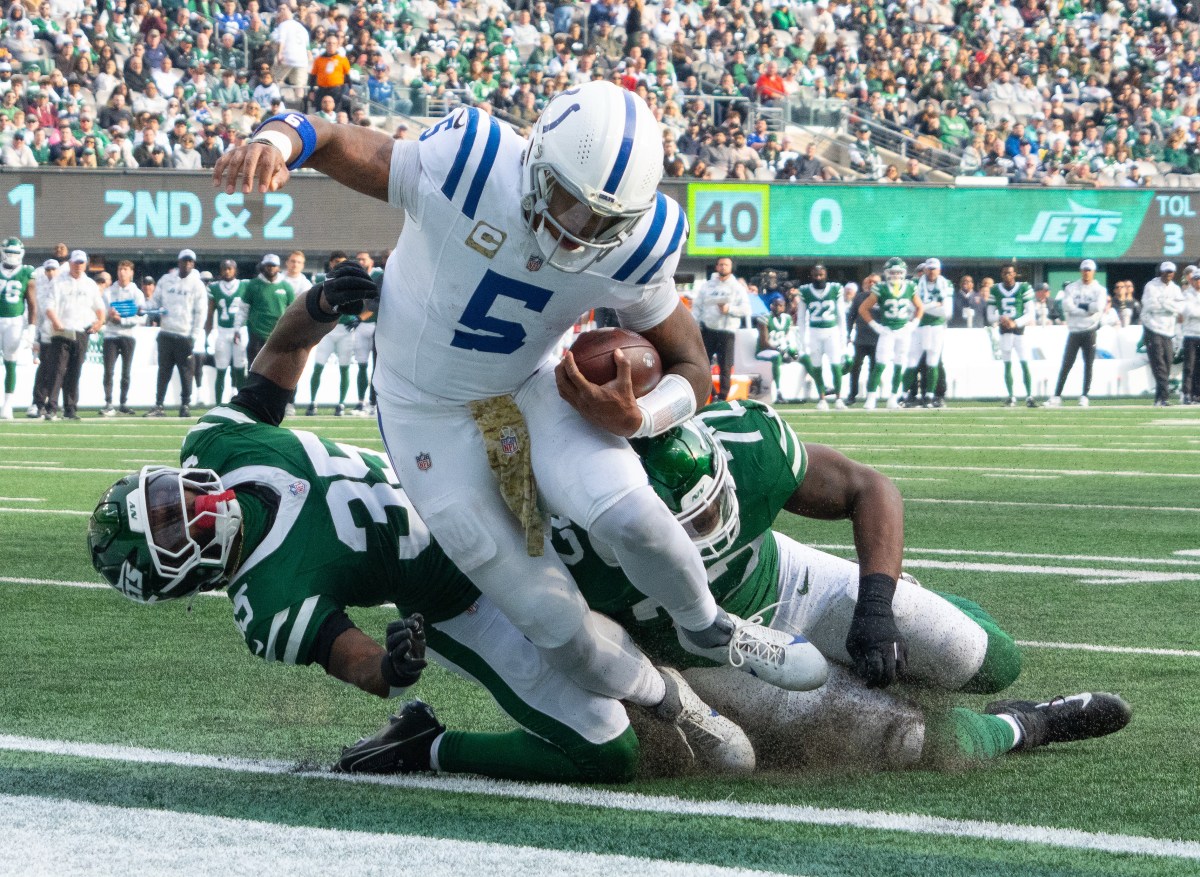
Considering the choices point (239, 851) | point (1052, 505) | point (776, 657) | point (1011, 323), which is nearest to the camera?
→ point (239, 851)

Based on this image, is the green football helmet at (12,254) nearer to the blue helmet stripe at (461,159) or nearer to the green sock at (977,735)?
the blue helmet stripe at (461,159)

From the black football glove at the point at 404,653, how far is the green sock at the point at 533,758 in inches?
19.3

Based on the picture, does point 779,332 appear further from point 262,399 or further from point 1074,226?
point 262,399

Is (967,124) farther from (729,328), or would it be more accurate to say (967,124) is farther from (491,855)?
(491,855)

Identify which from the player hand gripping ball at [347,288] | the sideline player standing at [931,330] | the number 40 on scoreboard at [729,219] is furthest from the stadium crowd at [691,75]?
the player hand gripping ball at [347,288]

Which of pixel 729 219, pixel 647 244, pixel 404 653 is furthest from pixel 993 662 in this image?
pixel 729 219

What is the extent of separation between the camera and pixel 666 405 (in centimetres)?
359

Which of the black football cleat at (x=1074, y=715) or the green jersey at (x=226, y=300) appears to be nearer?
the black football cleat at (x=1074, y=715)

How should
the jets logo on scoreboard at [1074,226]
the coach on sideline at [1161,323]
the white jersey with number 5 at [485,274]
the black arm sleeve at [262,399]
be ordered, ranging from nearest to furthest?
1. the white jersey with number 5 at [485,274]
2. the black arm sleeve at [262,399]
3. the coach on sideline at [1161,323]
4. the jets logo on scoreboard at [1074,226]

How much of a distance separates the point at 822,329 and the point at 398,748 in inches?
606

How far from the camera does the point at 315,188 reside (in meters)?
20.0

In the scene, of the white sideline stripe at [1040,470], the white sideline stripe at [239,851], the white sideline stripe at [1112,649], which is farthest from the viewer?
the white sideline stripe at [1040,470]

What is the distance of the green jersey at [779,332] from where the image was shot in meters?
19.4

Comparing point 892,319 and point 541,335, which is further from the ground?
point 541,335
